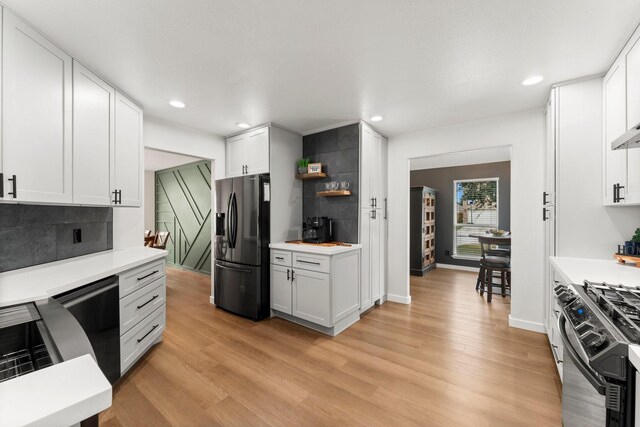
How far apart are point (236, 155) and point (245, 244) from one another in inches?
54.2

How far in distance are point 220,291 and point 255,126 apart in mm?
2263

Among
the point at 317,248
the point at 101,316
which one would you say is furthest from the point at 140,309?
the point at 317,248

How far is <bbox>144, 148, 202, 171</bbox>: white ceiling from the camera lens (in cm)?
514

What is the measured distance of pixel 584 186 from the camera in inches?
85.7

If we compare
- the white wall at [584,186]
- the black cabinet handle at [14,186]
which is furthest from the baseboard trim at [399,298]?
the black cabinet handle at [14,186]

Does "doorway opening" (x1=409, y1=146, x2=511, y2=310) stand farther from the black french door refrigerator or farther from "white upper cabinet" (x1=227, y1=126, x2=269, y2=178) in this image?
"white upper cabinet" (x1=227, y1=126, x2=269, y2=178)

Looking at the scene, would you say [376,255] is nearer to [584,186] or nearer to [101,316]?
[584,186]

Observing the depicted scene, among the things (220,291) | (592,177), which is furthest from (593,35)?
(220,291)

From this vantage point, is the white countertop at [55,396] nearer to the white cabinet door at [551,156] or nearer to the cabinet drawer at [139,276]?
the cabinet drawer at [139,276]

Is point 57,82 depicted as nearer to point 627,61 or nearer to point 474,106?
point 474,106

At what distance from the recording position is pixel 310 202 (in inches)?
152

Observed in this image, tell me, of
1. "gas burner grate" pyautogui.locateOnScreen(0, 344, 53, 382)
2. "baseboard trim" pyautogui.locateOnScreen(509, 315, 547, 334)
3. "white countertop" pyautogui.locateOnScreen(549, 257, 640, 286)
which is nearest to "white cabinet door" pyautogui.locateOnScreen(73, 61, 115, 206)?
"gas burner grate" pyautogui.locateOnScreen(0, 344, 53, 382)

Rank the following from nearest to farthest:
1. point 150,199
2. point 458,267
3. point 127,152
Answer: point 127,152 → point 458,267 → point 150,199

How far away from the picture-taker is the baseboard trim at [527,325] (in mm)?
2889
